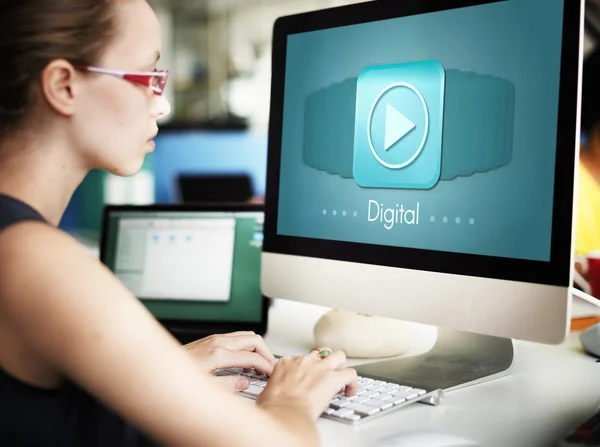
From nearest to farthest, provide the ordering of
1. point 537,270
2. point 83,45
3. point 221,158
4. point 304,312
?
point 83,45, point 537,270, point 304,312, point 221,158

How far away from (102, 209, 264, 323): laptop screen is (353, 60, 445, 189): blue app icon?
1.16 ft

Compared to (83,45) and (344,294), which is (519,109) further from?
(83,45)

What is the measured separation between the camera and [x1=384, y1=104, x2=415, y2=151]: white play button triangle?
0.92 metres

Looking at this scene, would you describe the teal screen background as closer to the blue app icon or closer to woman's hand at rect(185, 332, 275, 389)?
the blue app icon

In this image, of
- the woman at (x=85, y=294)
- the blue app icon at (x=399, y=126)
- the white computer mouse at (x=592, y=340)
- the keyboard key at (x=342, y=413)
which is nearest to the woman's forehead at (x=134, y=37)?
the woman at (x=85, y=294)

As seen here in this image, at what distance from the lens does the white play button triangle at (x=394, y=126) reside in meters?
→ 0.92

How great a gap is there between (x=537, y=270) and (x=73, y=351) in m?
0.53

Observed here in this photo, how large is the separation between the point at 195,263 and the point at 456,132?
591 millimetres

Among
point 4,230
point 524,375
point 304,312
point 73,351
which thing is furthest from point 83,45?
point 304,312

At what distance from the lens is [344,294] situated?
1001 mm

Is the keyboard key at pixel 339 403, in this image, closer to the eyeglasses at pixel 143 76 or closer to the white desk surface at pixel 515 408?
the white desk surface at pixel 515 408

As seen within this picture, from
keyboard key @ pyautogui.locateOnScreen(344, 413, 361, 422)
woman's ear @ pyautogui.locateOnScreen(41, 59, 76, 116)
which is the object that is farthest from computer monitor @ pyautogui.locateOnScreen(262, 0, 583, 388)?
woman's ear @ pyautogui.locateOnScreen(41, 59, 76, 116)

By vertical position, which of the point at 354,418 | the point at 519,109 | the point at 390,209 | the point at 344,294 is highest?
the point at 519,109

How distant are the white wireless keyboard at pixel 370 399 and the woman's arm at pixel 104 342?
0.61ft
